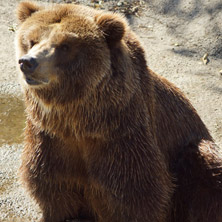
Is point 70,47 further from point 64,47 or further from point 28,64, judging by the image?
point 28,64

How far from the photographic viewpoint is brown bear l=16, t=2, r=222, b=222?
3.69 meters

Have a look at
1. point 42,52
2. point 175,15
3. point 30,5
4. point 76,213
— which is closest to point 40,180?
point 76,213

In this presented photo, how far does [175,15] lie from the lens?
852cm

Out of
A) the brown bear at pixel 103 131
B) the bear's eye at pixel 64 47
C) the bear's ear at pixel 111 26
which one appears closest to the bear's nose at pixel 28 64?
the brown bear at pixel 103 131

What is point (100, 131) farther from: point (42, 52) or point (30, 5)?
point (30, 5)

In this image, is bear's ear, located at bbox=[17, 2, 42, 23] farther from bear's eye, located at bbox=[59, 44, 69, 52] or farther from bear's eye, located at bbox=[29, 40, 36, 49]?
bear's eye, located at bbox=[59, 44, 69, 52]

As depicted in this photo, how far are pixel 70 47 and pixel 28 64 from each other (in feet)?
1.37

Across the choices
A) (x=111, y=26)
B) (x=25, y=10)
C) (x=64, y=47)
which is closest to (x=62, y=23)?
(x=64, y=47)

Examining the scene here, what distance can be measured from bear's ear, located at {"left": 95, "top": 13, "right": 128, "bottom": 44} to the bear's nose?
69 cm

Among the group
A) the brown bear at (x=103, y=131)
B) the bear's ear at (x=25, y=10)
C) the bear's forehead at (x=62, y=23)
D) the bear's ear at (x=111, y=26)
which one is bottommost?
the brown bear at (x=103, y=131)

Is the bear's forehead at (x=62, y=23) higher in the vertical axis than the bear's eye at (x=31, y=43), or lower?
higher

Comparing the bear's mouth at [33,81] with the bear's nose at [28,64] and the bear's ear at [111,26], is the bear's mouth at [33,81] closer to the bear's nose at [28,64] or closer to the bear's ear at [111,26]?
the bear's nose at [28,64]

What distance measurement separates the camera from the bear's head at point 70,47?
360 centimetres

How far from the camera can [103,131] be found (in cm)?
385
